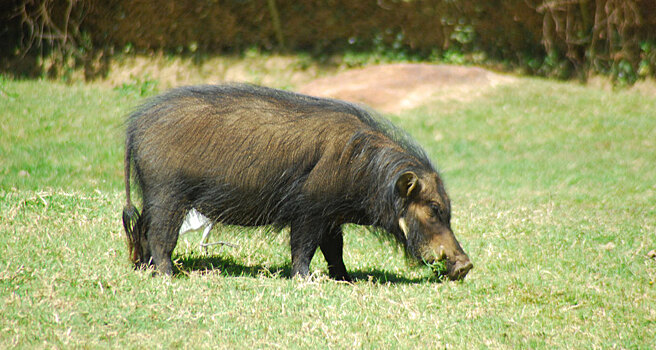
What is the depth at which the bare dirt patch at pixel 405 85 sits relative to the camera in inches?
513

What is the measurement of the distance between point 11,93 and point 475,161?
726 centimetres

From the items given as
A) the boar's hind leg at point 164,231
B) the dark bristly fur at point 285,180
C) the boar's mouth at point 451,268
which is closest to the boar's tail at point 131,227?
the dark bristly fur at point 285,180

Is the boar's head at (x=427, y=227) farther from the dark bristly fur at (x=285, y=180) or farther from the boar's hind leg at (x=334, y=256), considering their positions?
the boar's hind leg at (x=334, y=256)

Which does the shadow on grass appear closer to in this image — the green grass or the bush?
the green grass

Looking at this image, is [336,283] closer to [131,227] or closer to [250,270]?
[250,270]

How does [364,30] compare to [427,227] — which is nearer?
[427,227]

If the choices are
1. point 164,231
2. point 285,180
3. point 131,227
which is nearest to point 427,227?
point 285,180

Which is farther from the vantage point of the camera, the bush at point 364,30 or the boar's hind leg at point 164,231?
the bush at point 364,30

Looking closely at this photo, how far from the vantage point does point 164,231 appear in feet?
17.5

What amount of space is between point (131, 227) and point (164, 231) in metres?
0.38

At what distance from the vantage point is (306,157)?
5266 millimetres

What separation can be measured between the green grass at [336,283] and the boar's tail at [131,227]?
111mm

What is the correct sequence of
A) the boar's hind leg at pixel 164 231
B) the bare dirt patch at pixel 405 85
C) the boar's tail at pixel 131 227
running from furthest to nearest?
the bare dirt patch at pixel 405 85
the boar's tail at pixel 131 227
the boar's hind leg at pixel 164 231

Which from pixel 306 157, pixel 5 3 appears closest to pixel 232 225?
pixel 306 157
